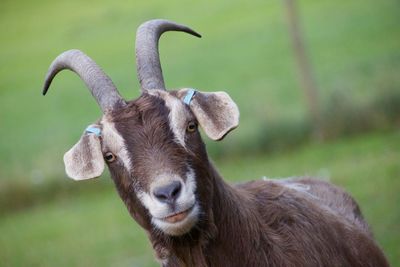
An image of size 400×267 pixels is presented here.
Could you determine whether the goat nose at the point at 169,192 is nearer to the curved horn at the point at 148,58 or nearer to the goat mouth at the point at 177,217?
the goat mouth at the point at 177,217

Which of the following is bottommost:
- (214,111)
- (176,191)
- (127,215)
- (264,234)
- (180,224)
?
(127,215)

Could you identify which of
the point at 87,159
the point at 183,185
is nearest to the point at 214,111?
the point at 183,185

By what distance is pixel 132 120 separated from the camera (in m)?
6.39

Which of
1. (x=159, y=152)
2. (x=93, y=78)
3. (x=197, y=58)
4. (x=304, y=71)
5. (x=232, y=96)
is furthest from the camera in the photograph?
(x=197, y=58)

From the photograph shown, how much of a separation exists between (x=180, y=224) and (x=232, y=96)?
1901 centimetres

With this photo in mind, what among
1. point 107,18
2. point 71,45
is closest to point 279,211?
point 71,45

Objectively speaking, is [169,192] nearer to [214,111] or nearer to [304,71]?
[214,111]

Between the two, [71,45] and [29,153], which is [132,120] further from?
[71,45]

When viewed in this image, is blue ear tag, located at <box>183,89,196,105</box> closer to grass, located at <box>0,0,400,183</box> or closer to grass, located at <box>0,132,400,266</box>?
grass, located at <box>0,132,400,266</box>

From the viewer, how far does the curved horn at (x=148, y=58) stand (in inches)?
273

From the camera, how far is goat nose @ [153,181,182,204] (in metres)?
5.86

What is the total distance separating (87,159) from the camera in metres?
6.54

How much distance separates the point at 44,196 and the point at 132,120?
1513 cm

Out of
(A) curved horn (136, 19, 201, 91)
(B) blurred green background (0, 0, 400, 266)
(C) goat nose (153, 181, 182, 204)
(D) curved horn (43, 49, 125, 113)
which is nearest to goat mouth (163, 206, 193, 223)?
(C) goat nose (153, 181, 182, 204)
